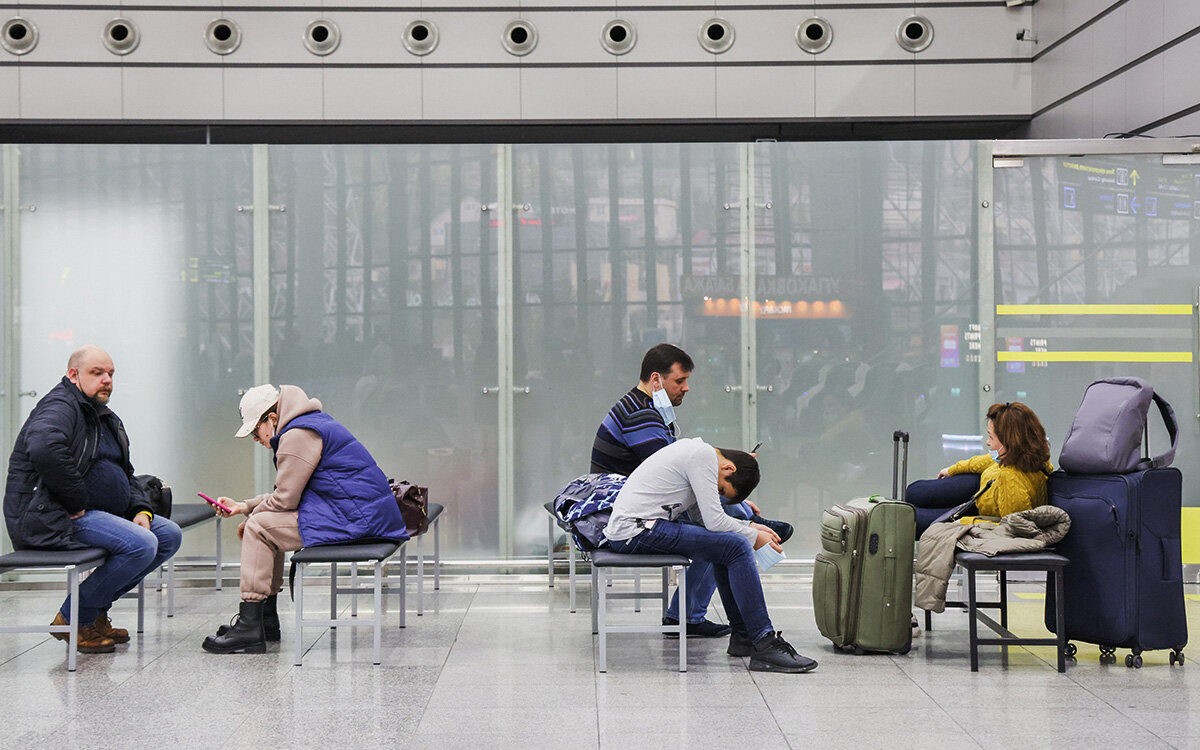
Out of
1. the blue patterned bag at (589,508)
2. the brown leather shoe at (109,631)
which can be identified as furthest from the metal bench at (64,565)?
the blue patterned bag at (589,508)

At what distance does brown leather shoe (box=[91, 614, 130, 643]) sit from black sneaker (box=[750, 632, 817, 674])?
3.07 m

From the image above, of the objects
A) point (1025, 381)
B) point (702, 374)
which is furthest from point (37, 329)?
point (1025, 381)

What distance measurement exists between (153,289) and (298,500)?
9.45 feet

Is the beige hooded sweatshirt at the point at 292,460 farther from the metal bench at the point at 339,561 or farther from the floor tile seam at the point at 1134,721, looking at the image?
the floor tile seam at the point at 1134,721

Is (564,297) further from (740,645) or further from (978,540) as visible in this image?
(978,540)

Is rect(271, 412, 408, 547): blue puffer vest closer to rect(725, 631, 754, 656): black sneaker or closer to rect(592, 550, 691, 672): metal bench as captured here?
rect(592, 550, 691, 672): metal bench

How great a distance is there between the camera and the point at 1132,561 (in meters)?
4.95

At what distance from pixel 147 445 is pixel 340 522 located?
9.48 feet

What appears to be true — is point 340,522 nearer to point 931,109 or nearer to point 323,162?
point 323,162

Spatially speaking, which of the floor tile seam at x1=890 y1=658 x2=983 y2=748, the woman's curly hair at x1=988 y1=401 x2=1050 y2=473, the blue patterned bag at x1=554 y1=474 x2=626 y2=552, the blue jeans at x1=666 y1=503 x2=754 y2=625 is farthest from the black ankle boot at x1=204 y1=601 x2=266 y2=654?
the woman's curly hair at x1=988 y1=401 x2=1050 y2=473

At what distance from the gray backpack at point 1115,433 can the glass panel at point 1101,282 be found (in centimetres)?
226

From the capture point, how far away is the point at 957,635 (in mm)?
5746

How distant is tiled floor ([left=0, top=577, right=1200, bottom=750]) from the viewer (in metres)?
4.03

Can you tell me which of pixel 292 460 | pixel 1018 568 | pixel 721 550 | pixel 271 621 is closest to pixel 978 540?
pixel 1018 568
